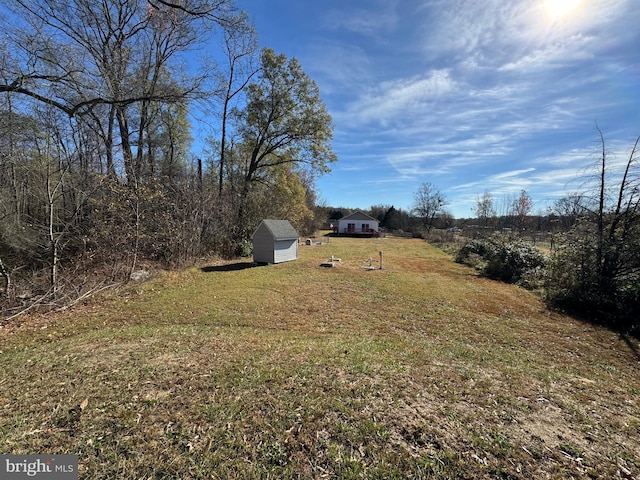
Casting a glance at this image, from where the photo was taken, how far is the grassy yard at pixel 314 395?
2.01 m

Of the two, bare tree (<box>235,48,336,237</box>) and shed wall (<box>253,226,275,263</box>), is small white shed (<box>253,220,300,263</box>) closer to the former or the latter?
shed wall (<box>253,226,275,263</box>)

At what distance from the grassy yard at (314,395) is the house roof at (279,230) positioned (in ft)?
20.9

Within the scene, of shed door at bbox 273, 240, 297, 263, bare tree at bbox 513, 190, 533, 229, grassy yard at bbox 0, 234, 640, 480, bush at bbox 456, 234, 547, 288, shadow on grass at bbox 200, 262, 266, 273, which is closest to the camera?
grassy yard at bbox 0, 234, 640, 480

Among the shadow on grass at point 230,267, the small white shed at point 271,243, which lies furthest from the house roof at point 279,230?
the shadow on grass at point 230,267

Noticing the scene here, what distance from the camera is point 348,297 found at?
302 inches

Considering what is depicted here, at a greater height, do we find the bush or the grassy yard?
the bush

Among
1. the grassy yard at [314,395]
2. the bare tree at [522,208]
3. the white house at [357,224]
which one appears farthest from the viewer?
the white house at [357,224]

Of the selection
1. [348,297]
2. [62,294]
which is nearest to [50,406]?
[62,294]

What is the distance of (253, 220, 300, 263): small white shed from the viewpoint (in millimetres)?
12227

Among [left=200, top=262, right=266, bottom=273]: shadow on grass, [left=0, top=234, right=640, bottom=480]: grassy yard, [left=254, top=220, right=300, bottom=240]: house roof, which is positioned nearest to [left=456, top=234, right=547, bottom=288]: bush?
[left=0, top=234, right=640, bottom=480]: grassy yard

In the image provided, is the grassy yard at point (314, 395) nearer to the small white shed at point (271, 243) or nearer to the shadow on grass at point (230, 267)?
the shadow on grass at point (230, 267)

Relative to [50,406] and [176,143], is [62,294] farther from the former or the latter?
[176,143]

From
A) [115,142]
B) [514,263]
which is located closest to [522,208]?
[514,263]

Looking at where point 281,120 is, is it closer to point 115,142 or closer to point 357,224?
point 115,142
